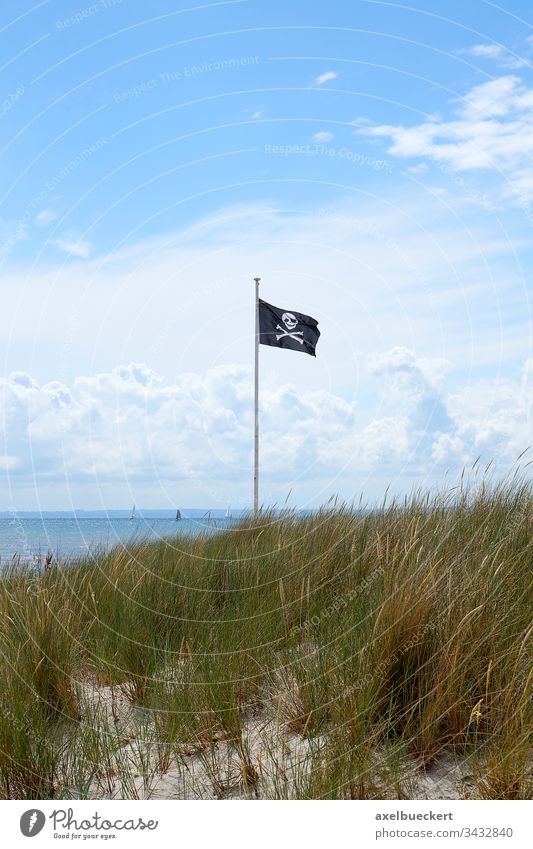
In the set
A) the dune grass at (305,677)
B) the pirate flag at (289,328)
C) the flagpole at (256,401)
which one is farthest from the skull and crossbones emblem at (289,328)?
the dune grass at (305,677)

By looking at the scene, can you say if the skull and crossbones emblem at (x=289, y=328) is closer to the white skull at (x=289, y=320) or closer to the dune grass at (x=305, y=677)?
the white skull at (x=289, y=320)

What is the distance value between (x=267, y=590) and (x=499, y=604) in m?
2.16

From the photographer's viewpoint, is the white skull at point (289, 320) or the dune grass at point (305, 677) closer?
the dune grass at point (305, 677)

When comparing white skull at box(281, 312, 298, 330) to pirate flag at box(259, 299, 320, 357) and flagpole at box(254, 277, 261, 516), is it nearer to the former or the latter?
pirate flag at box(259, 299, 320, 357)

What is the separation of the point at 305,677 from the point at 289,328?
49.9 feet

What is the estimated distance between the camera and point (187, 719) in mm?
4066

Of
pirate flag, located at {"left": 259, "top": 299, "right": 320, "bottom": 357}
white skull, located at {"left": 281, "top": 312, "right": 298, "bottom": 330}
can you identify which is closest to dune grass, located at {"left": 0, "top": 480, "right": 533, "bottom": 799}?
pirate flag, located at {"left": 259, "top": 299, "right": 320, "bottom": 357}

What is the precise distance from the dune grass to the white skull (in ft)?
43.0

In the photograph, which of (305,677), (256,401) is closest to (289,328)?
(256,401)

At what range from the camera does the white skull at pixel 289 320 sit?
18.7 m

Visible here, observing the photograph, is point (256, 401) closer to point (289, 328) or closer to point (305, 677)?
point (289, 328)

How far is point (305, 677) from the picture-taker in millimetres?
4043
